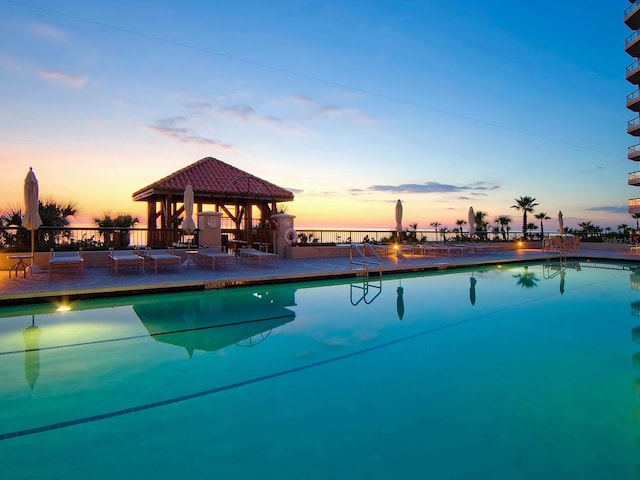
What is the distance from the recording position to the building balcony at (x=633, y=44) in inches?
1022

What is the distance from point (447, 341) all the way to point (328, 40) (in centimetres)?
1207

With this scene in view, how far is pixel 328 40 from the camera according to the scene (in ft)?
44.3

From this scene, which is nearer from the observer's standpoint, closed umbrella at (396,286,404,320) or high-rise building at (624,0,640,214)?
closed umbrella at (396,286,404,320)

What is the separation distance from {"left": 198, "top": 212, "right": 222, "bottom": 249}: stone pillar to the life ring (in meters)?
2.64

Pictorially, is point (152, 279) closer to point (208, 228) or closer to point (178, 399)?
point (208, 228)

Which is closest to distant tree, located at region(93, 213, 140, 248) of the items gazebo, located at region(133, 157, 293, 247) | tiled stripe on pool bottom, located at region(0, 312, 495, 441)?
gazebo, located at region(133, 157, 293, 247)

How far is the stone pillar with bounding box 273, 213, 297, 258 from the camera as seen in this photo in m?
14.5

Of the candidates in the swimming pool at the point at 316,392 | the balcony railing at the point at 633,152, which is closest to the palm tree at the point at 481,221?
the balcony railing at the point at 633,152

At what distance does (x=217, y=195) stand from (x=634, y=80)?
3151cm

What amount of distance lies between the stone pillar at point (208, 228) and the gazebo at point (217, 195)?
223cm

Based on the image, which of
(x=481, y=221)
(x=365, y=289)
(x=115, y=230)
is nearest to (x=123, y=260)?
(x=115, y=230)

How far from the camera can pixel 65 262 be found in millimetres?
8672

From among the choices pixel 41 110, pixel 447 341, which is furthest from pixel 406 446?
pixel 41 110

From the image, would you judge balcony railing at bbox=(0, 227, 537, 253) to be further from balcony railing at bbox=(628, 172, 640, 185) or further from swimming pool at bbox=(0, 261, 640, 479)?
balcony railing at bbox=(628, 172, 640, 185)
